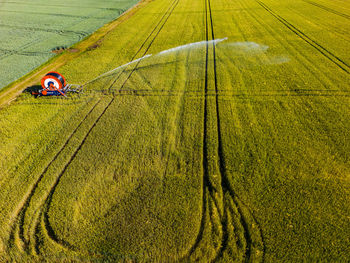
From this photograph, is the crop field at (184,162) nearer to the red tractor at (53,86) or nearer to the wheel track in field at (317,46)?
the wheel track in field at (317,46)

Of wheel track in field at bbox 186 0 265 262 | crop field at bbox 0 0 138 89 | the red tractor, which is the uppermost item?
crop field at bbox 0 0 138 89

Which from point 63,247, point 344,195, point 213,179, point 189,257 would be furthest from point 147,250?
point 344,195

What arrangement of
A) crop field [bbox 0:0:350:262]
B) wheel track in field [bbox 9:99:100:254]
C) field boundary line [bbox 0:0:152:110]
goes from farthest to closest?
field boundary line [bbox 0:0:152:110]
wheel track in field [bbox 9:99:100:254]
crop field [bbox 0:0:350:262]

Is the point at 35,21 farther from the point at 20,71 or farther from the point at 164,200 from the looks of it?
the point at 164,200

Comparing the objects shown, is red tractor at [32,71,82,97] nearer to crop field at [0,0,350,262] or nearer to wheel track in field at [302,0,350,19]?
crop field at [0,0,350,262]

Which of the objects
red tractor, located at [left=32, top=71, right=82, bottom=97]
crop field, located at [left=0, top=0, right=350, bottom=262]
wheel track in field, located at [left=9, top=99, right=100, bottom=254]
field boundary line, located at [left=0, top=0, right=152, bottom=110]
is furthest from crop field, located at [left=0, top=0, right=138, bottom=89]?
wheel track in field, located at [left=9, top=99, right=100, bottom=254]
